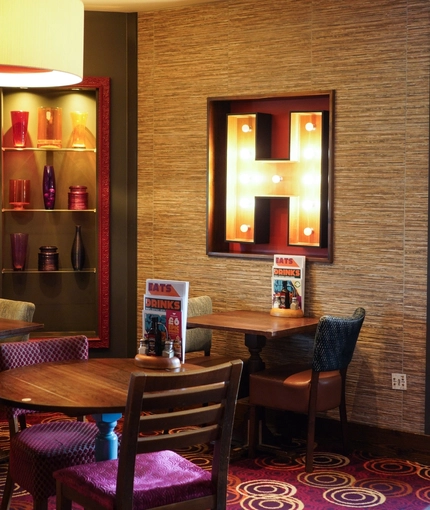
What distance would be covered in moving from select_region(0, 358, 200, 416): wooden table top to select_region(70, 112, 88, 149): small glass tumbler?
2.81m

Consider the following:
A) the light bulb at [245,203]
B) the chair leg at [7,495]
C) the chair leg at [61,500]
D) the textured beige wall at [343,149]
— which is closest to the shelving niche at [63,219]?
the textured beige wall at [343,149]

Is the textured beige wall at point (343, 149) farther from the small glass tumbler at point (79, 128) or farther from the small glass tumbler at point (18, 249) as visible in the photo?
the small glass tumbler at point (18, 249)

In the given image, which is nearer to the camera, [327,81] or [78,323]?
[327,81]

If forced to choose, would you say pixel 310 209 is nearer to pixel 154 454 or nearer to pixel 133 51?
pixel 133 51

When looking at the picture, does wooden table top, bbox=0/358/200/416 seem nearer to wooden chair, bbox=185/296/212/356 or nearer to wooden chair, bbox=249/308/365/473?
wooden chair, bbox=249/308/365/473

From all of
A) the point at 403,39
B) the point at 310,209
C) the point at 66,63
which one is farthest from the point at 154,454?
the point at 403,39

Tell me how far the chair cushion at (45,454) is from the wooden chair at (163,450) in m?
0.26

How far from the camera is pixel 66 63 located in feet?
10.9

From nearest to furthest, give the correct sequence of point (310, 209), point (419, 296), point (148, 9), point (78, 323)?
point (419, 296) < point (310, 209) < point (148, 9) < point (78, 323)

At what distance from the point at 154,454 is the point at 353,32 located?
3151 mm

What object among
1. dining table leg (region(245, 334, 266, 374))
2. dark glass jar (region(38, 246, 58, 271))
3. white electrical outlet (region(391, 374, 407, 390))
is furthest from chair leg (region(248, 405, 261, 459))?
dark glass jar (region(38, 246, 58, 271))

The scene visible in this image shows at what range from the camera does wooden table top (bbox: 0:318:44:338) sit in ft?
15.3

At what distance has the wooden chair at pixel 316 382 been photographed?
4855mm

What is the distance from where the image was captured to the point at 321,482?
4.68m
